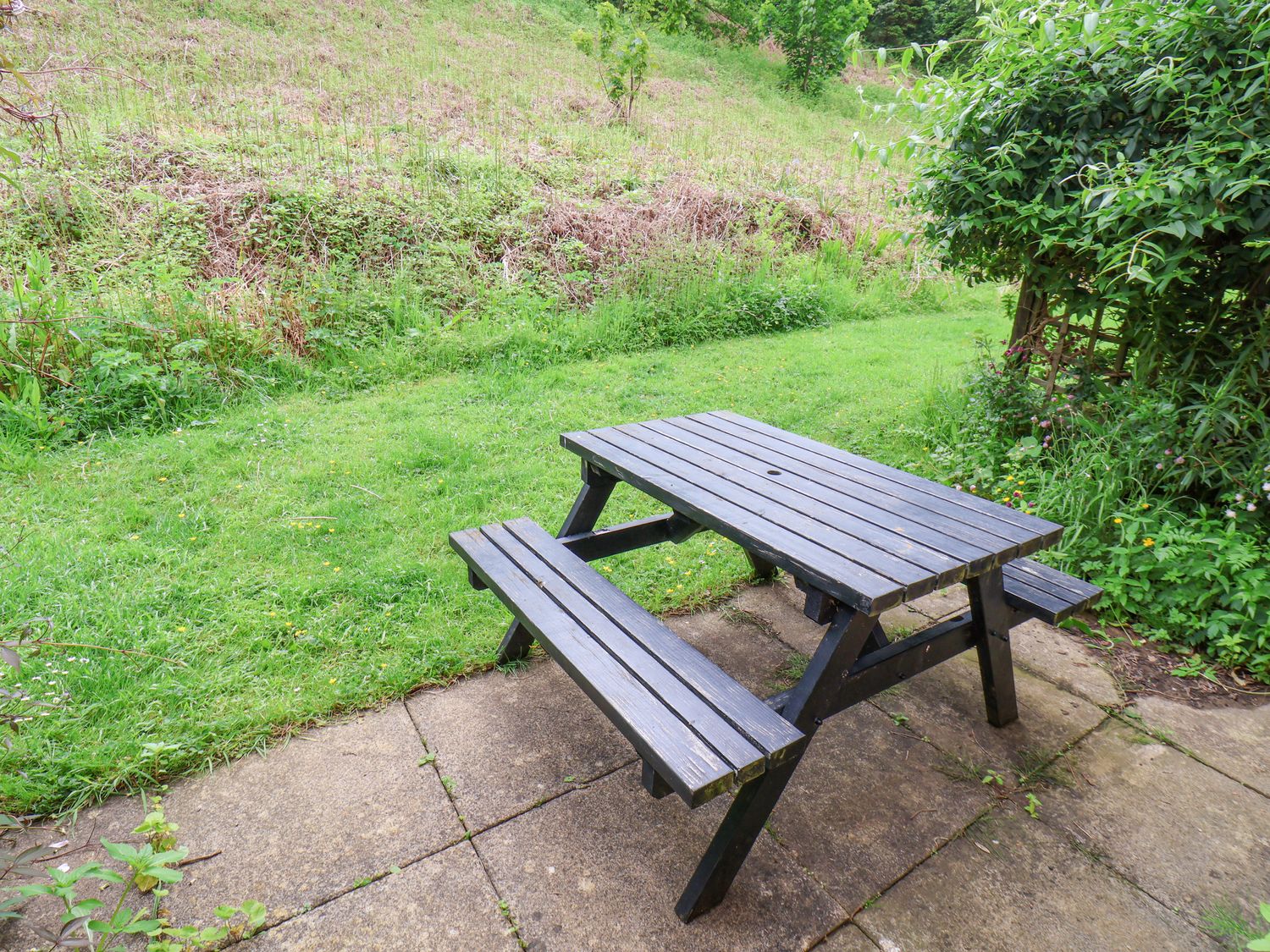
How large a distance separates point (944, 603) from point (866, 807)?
1203 millimetres

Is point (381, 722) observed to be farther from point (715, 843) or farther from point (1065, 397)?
point (1065, 397)

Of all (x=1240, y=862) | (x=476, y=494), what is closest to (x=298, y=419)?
(x=476, y=494)

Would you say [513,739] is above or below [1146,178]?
below

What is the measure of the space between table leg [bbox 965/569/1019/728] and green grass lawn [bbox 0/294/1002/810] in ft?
3.60

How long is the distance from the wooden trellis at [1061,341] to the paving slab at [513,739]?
2.88 metres

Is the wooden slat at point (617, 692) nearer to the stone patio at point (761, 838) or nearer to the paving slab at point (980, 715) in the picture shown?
the stone patio at point (761, 838)

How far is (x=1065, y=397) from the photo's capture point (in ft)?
11.4

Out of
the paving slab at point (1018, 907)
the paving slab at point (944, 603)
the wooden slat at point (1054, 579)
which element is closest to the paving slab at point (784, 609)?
the paving slab at point (944, 603)

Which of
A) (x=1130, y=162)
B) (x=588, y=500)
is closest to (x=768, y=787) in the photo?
(x=588, y=500)

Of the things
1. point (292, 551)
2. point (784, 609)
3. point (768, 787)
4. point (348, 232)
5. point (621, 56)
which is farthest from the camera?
point (621, 56)

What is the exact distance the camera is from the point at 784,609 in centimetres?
278

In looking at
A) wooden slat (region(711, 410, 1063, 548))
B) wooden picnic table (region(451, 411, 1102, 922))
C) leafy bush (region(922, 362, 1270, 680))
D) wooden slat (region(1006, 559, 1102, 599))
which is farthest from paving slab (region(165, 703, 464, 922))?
leafy bush (region(922, 362, 1270, 680))

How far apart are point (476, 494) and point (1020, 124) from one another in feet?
9.98

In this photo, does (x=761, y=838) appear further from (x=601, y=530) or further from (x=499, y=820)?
(x=601, y=530)
